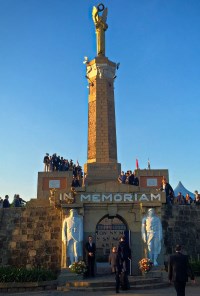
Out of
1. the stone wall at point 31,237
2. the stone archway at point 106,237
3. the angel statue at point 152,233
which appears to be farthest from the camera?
the stone archway at point 106,237

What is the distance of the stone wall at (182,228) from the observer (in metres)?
18.7

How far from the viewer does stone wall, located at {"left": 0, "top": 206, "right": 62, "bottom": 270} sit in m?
18.0

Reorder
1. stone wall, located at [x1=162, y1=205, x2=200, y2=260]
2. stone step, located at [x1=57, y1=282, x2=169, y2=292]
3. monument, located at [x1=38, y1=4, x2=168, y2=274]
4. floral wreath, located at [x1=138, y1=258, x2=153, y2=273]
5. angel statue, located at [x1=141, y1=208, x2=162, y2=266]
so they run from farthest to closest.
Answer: stone wall, located at [x1=162, y1=205, x2=200, y2=260] < monument, located at [x1=38, y1=4, x2=168, y2=274] < angel statue, located at [x1=141, y1=208, x2=162, y2=266] < floral wreath, located at [x1=138, y1=258, x2=153, y2=273] < stone step, located at [x1=57, y1=282, x2=169, y2=292]

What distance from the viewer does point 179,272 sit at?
873cm

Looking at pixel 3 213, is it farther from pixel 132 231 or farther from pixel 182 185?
pixel 182 185

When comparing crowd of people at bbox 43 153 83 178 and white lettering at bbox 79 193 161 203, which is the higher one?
crowd of people at bbox 43 153 83 178

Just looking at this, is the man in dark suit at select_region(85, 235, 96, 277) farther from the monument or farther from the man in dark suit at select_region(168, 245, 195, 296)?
the man in dark suit at select_region(168, 245, 195, 296)

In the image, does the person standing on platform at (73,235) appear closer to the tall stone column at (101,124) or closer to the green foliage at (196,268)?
the green foliage at (196,268)

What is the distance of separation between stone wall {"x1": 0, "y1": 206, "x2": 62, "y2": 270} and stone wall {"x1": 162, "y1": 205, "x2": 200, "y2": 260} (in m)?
5.62

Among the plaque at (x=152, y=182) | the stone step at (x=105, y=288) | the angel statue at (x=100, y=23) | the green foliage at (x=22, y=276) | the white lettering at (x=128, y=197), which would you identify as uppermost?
the angel statue at (x=100, y=23)

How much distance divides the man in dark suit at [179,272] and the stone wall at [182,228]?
9852 mm

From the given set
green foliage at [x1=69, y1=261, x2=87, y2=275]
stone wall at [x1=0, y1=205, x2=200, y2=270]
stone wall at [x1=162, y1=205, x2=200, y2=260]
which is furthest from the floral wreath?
→ stone wall at [x1=162, y1=205, x2=200, y2=260]

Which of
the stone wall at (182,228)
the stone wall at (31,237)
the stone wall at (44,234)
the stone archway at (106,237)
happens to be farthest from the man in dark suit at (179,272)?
the stone archway at (106,237)

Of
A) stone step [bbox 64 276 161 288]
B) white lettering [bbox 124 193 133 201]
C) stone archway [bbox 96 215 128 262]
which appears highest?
white lettering [bbox 124 193 133 201]
